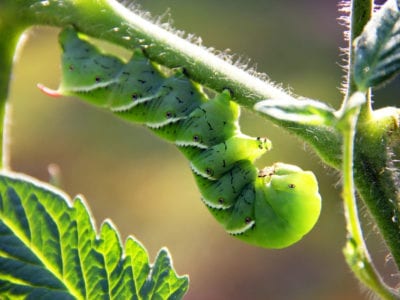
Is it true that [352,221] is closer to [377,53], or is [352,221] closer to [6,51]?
[377,53]

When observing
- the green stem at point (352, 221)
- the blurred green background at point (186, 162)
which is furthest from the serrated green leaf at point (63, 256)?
the blurred green background at point (186, 162)

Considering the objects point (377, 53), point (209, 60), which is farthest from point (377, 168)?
point (209, 60)

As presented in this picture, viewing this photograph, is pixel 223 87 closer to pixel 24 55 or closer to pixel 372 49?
pixel 372 49

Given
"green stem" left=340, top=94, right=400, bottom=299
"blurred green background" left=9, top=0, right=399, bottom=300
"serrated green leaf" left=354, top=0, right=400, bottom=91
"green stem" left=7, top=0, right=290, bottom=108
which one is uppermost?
"blurred green background" left=9, top=0, right=399, bottom=300

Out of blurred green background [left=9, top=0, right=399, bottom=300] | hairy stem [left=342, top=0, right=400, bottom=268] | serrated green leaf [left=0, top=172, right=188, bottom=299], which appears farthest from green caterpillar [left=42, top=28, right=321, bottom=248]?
blurred green background [left=9, top=0, right=399, bottom=300]

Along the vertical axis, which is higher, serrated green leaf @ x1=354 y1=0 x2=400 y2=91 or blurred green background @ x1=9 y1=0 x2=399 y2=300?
blurred green background @ x1=9 y1=0 x2=399 y2=300

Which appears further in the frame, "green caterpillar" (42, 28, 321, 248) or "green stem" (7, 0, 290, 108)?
"green caterpillar" (42, 28, 321, 248)

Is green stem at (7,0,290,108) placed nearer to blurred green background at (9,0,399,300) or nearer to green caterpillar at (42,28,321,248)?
green caterpillar at (42,28,321,248)
